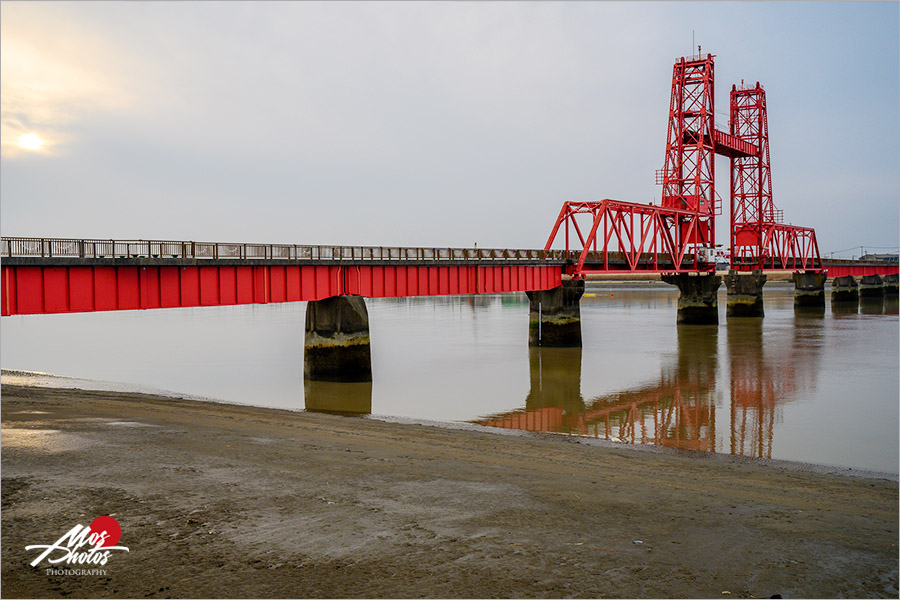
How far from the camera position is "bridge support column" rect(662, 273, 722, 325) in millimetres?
68375

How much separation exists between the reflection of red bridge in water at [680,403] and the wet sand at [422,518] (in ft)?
17.5

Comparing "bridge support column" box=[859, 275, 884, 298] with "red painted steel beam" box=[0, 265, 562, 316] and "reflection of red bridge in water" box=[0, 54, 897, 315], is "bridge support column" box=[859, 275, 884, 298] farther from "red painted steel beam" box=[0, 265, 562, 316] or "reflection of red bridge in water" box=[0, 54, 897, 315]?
"red painted steel beam" box=[0, 265, 562, 316]

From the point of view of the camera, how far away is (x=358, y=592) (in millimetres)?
7293

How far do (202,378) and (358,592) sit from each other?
1127 inches

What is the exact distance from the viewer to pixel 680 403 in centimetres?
2772

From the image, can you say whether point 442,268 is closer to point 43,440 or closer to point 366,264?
point 366,264

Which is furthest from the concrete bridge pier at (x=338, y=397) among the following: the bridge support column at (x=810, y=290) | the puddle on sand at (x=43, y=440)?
the bridge support column at (x=810, y=290)

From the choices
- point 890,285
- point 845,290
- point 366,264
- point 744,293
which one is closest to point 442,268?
point 366,264

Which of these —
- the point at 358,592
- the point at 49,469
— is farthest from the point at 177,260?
the point at 358,592

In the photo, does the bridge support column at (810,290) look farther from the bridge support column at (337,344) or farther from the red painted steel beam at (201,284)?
the bridge support column at (337,344)

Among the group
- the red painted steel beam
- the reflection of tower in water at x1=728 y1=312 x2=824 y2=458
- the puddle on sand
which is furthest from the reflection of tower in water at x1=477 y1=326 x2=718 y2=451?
the puddle on sand

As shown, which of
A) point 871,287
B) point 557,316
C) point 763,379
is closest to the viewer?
point 763,379

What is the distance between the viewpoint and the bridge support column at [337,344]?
32.9 meters

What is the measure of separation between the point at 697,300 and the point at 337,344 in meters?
46.2
